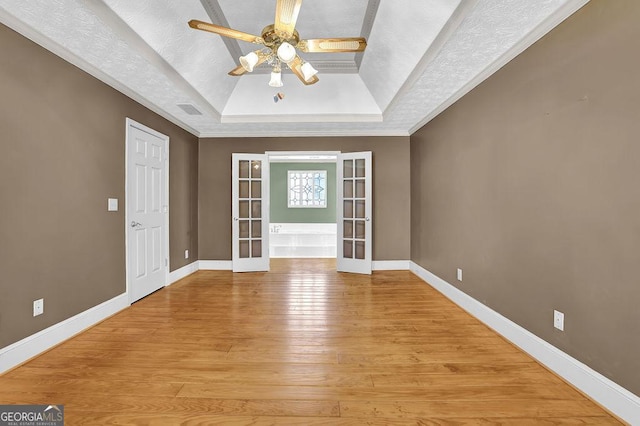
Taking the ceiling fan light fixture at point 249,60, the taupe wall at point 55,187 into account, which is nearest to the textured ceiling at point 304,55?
the taupe wall at point 55,187

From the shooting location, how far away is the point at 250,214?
538 centimetres

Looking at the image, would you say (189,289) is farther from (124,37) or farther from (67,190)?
(124,37)

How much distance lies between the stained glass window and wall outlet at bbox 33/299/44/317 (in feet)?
28.1

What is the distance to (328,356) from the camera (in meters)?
2.30

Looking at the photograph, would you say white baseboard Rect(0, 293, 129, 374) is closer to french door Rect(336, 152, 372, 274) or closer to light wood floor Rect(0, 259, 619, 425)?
light wood floor Rect(0, 259, 619, 425)

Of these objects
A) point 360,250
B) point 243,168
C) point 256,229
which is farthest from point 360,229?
point 243,168

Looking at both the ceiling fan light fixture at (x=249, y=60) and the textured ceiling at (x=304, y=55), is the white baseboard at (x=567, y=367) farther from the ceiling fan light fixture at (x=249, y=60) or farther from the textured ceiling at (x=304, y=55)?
the ceiling fan light fixture at (x=249, y=60)

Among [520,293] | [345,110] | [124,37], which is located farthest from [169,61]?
[520,293]

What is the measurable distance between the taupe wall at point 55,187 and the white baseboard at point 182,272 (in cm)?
113

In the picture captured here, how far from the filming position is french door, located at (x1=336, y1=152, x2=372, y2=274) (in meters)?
5.09

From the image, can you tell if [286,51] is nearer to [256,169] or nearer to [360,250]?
[256,169]

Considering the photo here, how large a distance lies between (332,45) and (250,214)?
11.4ft

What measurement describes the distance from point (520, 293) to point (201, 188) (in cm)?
498

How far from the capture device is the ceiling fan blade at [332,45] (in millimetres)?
2444
